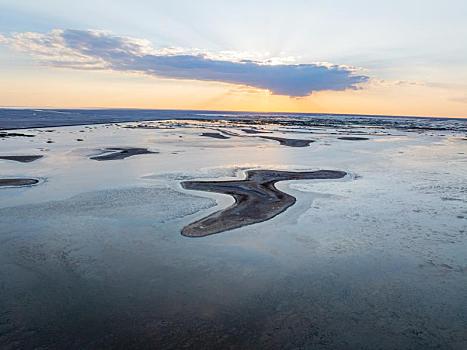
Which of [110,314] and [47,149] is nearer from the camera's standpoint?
[110,314]

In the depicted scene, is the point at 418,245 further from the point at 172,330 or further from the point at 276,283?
the point at 172,330

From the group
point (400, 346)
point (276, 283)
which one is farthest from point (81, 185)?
point (400, 346)

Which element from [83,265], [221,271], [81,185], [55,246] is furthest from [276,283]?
[81,185]

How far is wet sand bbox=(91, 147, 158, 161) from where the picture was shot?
1475 inches

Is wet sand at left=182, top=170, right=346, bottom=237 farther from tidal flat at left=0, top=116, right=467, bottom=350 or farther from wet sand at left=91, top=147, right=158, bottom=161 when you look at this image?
wet sand at left=91, top=147, right=158, bottom=161

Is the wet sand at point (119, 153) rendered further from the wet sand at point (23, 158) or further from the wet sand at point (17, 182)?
the wet sand at point (17, 182)

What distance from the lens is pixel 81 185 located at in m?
24.5

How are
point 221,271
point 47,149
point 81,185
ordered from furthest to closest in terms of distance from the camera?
point 47,149
point 81,185
point 221,271

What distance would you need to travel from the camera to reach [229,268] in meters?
12.7

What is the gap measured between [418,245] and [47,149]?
39.2 metres

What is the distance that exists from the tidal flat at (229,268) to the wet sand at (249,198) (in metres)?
0.21

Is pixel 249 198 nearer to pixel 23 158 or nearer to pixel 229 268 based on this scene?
pixel 229 268

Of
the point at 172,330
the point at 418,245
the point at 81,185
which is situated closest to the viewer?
the point at 172,330

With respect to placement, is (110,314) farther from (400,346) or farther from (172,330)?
(400,346)
